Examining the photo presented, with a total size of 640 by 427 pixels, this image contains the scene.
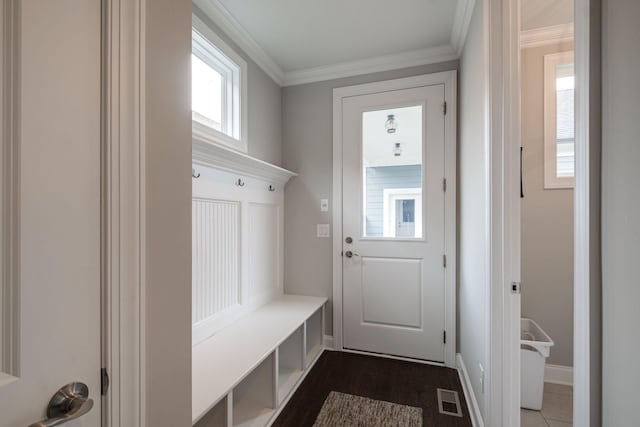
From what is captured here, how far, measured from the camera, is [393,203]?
2492 millimetres

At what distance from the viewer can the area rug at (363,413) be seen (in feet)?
5.55

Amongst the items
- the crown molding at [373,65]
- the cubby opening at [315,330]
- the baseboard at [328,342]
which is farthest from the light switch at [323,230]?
the crown molding at [373,65]

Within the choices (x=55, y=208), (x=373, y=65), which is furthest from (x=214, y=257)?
(x=373, y=65)

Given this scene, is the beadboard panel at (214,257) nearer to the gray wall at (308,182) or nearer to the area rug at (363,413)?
the gray wall at (308,182)

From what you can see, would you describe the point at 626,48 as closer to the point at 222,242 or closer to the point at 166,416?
the point at 166,416

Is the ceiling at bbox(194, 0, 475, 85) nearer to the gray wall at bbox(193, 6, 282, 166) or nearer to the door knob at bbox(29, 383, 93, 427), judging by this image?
the gray wall at bbox(193, 6, 282, 166)

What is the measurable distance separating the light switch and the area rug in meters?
1.29

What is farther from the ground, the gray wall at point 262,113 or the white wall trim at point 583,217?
the gray wall at point 262,113

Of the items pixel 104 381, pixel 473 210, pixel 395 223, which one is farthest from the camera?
pixel 395 223

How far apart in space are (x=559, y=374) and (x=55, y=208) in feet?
10.2

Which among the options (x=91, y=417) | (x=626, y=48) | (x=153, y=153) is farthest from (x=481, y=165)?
(x=91, y=417)

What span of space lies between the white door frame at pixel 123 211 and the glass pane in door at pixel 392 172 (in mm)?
2043

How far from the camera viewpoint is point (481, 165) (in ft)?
5.15

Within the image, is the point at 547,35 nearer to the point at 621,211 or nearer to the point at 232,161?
the point at 621,211
